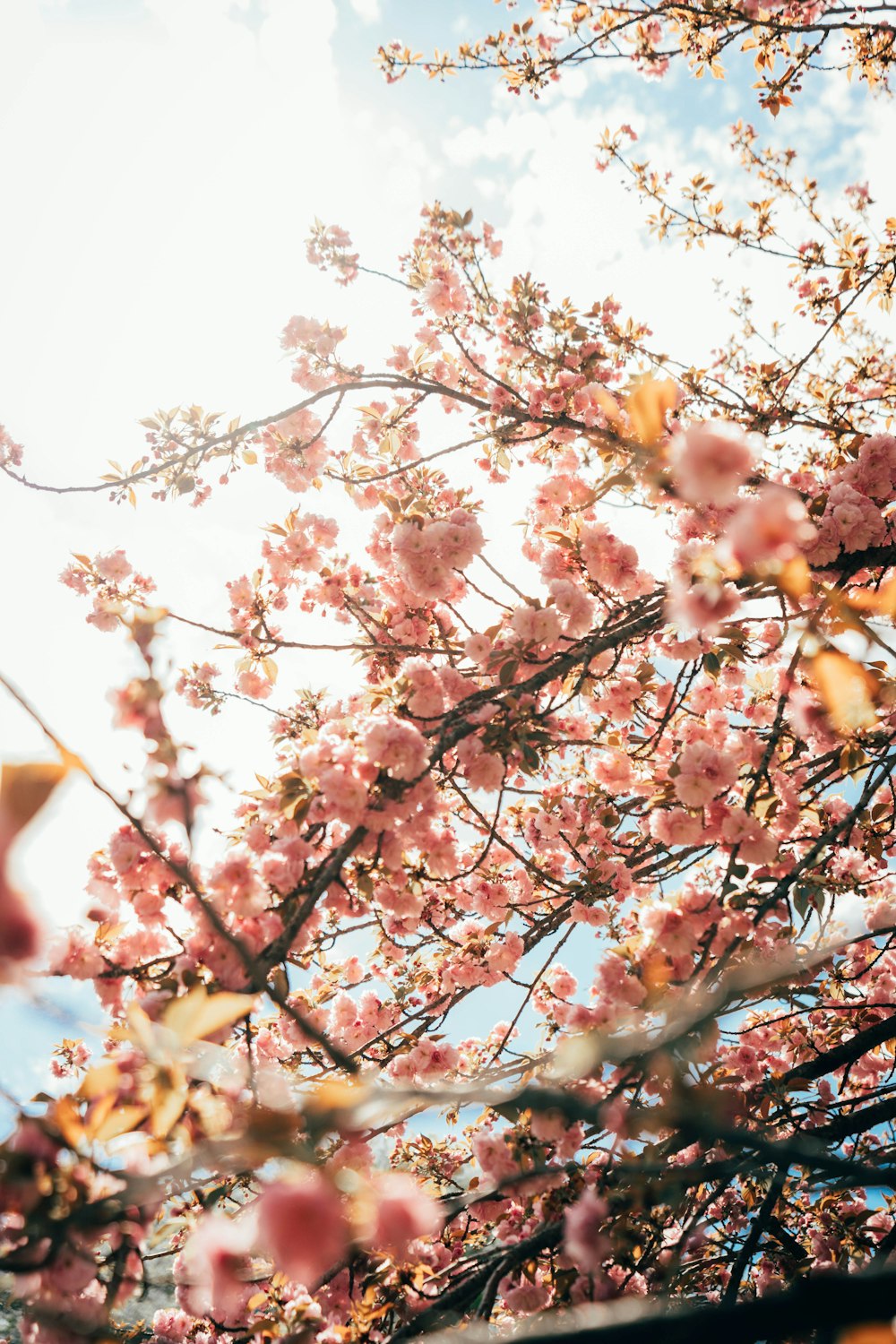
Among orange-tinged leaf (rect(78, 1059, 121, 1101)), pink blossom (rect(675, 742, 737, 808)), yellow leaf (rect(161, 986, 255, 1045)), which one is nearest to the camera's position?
yellow leaf (rect(161, 986, 255, 1045))

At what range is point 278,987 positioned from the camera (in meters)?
1.75

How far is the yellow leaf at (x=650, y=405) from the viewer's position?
35.9 inches

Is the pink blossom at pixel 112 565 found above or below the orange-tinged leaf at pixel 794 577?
above

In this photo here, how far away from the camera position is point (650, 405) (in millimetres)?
915

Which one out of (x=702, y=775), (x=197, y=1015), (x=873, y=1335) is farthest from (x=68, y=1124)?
(x=702, y=775)

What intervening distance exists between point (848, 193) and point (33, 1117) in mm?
7570

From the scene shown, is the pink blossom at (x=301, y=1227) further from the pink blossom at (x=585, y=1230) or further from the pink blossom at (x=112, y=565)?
the pink blossom at (x=112, y=565)

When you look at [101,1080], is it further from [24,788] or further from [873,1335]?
[873,1335]

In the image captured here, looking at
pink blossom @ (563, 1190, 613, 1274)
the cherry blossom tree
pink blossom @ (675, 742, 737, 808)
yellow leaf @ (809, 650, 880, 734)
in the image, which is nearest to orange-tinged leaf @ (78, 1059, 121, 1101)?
the cherry blossom tree

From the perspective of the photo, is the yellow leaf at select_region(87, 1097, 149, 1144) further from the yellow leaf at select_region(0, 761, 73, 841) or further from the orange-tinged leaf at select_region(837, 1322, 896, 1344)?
the orange-tinged leaf at select_region(837, 1322, 896, 1344)

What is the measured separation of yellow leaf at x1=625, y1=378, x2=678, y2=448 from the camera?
0.91 metres

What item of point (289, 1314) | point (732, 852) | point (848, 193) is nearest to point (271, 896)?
point (289, 1314)

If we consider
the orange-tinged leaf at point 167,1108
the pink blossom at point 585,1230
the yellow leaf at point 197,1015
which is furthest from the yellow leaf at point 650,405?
the pink blossom at point 585,1230

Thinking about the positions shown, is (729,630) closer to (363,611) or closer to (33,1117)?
(363,611)
